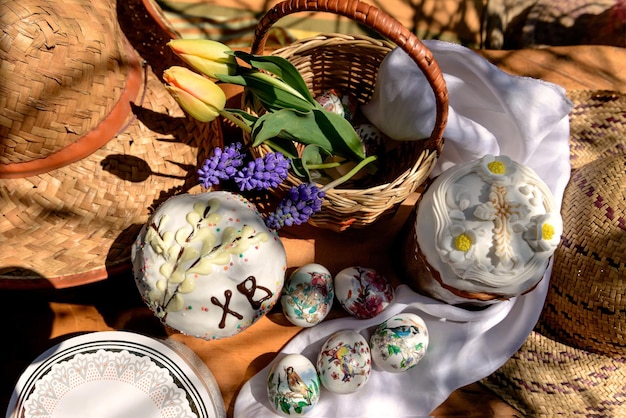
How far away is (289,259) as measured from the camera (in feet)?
3.01

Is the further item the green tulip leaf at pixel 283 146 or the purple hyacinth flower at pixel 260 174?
the green tulip leaf at pixel 283 146

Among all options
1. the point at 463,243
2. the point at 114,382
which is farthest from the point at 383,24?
the point at 114,382

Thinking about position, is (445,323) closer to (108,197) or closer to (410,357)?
(410,357)

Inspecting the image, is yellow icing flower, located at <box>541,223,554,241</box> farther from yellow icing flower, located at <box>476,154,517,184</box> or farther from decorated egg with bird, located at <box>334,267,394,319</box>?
decorated egg with bird, located at <box>334,267,394,319</box>

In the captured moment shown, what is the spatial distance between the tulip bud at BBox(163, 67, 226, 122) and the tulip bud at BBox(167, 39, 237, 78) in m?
0.03

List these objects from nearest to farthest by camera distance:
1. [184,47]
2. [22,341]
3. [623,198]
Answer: [184,47]
[623,198]
[22,341]

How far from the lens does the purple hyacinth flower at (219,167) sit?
630 mm

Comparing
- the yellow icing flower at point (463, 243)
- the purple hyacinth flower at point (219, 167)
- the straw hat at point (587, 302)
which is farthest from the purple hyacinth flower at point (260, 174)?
the straw hat at point (587, 302)

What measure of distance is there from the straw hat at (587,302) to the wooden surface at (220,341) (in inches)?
2.8

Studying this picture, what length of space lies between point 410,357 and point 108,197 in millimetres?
549

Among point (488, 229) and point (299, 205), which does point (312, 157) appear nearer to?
point (299, 205)

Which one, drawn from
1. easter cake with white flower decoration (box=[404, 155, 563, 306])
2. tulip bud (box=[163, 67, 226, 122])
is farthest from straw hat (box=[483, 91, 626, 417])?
tulip bud (box=[163, 67, 226, 122])

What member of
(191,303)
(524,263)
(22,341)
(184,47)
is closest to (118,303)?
(22,341)

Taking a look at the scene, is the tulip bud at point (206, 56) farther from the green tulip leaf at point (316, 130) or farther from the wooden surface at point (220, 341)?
the wooden surface at point (220, 341)
